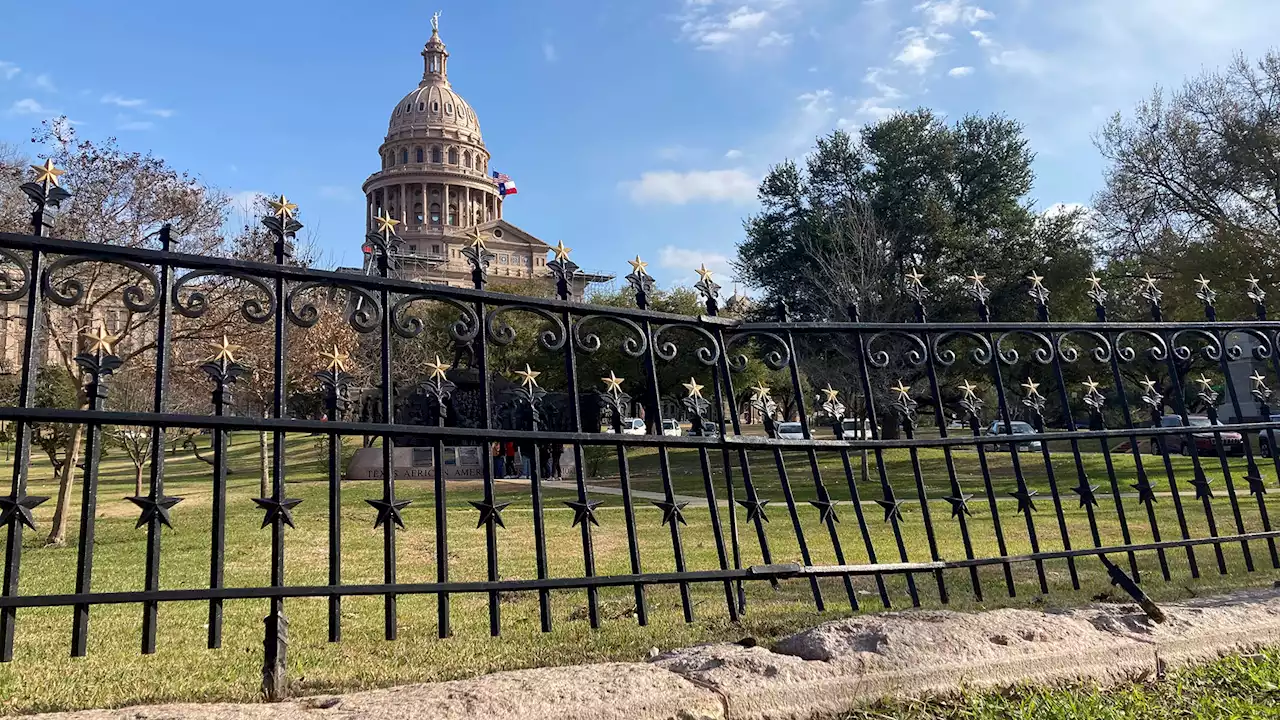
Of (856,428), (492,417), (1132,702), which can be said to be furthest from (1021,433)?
(856,428)

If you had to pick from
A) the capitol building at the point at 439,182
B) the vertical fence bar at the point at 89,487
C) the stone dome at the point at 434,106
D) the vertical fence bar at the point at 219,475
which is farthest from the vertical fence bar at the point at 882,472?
the stone dome at the point at 434,106

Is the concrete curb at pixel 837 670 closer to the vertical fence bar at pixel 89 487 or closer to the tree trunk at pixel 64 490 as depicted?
the vertical fence bar at pixel 89 487

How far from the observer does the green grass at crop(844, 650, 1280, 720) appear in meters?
2.58

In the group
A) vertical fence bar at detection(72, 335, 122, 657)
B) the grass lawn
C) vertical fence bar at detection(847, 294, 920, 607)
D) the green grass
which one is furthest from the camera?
vertical fence bar at detection(847, 294, 920, 607)

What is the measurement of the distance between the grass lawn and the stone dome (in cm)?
8048

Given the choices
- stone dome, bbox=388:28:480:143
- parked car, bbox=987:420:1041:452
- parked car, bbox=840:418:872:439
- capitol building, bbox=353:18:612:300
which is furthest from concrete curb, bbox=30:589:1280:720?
stone dome, bbox=388:28:480:143

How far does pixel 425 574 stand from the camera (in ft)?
22.7

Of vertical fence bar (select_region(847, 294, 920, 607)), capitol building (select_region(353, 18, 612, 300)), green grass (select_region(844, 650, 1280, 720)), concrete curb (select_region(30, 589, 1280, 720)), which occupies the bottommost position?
green grass (select_region(844, 650, 1280, 720))

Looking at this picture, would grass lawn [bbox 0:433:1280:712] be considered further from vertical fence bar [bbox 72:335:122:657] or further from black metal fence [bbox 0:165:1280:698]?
vertical fence bar [bbox 72:335:122:657]

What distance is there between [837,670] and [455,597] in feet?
12.3

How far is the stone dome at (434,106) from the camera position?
86.6 metres

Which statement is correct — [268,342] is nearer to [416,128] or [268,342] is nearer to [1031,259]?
[1031,259]

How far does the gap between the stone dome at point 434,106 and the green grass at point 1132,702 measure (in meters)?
90.5

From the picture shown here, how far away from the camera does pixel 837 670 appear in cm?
265
